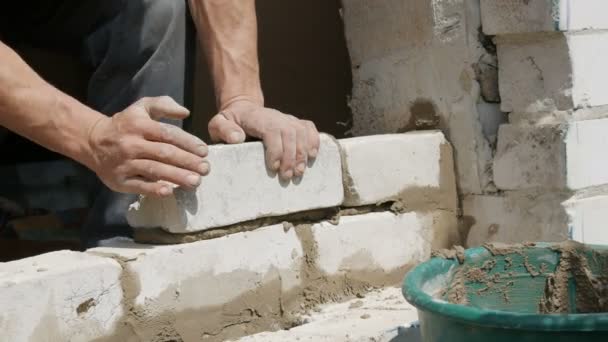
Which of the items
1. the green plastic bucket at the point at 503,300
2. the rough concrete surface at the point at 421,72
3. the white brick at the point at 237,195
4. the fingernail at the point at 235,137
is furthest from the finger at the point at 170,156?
the rough concrete surface at the point at 421,72

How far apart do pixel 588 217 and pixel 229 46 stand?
1243mm

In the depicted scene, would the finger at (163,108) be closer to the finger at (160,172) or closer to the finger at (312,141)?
the finger at (160,172)

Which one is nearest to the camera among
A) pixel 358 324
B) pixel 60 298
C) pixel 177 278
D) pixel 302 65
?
pixel 60 298

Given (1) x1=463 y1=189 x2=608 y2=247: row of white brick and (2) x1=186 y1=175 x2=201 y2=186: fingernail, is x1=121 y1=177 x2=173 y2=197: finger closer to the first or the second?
(2) x1=186 y1=175 x2=201 y2=186: fingernail

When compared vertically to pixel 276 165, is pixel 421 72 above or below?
above

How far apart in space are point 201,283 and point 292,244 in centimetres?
34

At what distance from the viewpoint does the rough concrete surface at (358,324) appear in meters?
2.31

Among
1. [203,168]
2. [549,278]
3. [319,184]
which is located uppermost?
[203,168]

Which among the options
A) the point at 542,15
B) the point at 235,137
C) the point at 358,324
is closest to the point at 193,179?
the point at 235,137

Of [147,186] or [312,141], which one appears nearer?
[147,186]

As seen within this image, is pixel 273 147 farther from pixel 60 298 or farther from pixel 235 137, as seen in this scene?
pixel 60 298

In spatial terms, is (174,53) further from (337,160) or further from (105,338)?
(105,338)

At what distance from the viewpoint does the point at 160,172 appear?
2.13m

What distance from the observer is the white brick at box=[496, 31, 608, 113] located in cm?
268
